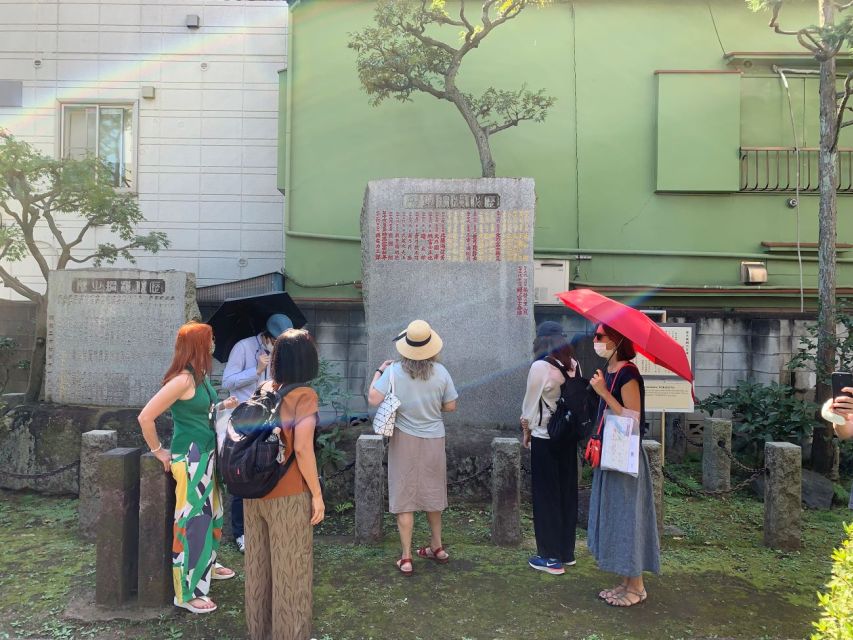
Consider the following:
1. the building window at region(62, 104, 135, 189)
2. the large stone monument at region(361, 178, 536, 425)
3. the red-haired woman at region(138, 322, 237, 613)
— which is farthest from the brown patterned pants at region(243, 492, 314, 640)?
the building window at region(62, 104, 135, 189)

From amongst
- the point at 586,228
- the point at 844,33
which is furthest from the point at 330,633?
the point at 586,228

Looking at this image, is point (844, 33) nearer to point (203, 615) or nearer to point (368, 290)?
point (368, 290)

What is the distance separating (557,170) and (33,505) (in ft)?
28.2

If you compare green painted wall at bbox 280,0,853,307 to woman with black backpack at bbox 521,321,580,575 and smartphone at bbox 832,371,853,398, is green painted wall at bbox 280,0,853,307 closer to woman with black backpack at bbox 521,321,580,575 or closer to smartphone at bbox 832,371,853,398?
woman with black backpack at bbox 521,321,580,575

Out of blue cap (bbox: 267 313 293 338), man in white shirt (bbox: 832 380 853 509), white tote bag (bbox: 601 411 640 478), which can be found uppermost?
blue cap (bbox: 267 313 293 338)

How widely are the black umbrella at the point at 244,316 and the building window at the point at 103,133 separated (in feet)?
25.1

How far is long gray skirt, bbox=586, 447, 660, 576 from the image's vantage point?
420 cm

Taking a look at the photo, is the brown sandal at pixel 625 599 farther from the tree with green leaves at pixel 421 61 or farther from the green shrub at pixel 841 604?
the tree with green leaves at pixel 421 61

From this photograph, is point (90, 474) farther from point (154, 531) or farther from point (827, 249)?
point (827, 249)

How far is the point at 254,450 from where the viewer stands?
11.1 ft

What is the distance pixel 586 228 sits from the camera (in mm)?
10273

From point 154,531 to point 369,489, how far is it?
5.90 ft

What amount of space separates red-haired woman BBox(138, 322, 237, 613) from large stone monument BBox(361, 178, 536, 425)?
3.20 m

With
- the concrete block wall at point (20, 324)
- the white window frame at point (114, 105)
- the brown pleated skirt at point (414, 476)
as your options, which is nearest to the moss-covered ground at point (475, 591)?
the brown pleated skirt at point (414, 476)
